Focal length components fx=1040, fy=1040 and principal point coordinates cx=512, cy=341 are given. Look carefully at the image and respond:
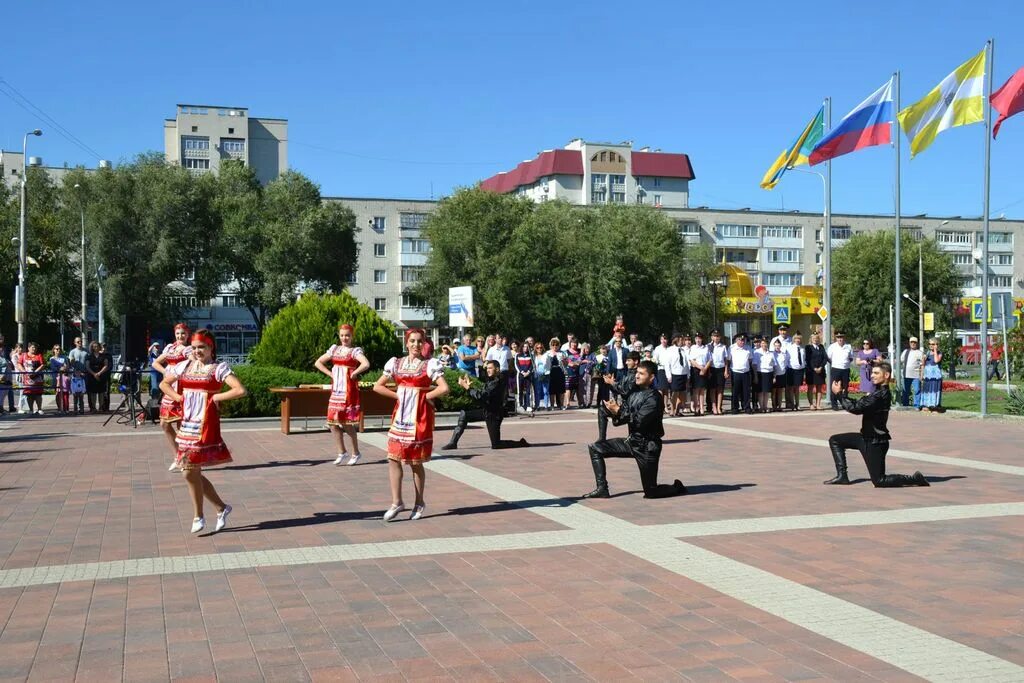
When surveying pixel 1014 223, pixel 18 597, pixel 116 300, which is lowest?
pixel 18 597

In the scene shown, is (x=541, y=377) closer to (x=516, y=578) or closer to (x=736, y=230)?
(x=516, y=578)

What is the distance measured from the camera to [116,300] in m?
54.6

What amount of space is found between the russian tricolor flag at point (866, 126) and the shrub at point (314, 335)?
11316 mm

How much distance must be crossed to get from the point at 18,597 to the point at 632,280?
155 feet

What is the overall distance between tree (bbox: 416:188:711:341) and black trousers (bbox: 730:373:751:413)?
2732 centimetres

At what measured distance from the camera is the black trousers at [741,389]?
22688 millimetres

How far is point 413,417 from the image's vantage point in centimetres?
900

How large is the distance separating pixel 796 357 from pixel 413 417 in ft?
52.6

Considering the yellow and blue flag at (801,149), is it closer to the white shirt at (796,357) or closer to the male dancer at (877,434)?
the white shirt at (796,357)

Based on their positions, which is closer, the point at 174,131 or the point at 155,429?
the point at 155,429

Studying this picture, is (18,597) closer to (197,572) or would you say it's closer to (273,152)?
(197,572)

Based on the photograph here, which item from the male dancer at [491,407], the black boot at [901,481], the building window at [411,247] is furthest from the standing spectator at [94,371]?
the building window at [411,247]

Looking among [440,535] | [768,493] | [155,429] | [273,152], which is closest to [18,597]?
[440,535]

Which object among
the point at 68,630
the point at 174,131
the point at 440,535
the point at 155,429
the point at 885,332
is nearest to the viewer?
Result: the point at 68,630
